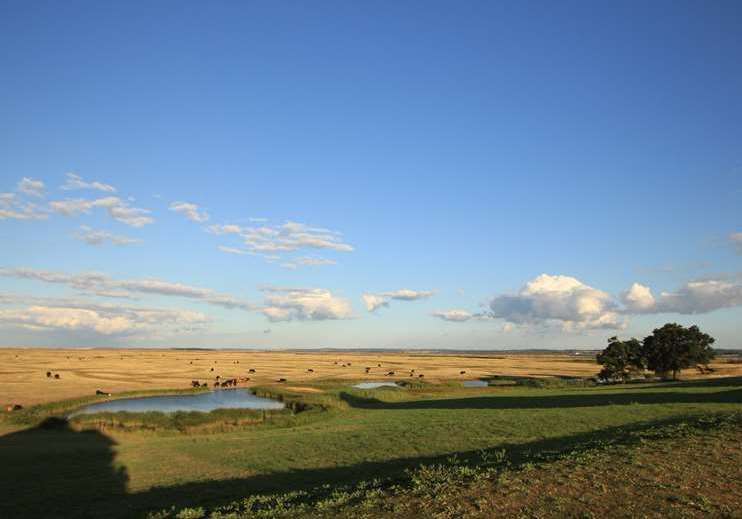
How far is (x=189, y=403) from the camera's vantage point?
62.8 meters

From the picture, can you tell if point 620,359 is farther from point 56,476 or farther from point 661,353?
point 56,476

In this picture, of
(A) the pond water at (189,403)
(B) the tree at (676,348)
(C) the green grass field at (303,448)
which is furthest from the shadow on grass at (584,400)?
(B) the tree at (676,348)

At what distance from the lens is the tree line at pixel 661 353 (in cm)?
7306

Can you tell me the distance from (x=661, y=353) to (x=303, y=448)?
219 feet

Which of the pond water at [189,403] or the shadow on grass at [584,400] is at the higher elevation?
the shadow on grass at [584,400]

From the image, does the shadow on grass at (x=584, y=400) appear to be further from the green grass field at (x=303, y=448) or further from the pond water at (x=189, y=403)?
the pond water at (x=189, y=403)

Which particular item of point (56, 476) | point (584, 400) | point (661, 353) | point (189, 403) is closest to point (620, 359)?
point (661, 353)

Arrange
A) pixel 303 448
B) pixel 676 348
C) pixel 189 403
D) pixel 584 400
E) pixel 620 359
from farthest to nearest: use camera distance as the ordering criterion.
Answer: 1. pixel 620 359
2. pixel 676 348
3. pixel 189 403
4. pixel 584 400
5. pixel 303 448

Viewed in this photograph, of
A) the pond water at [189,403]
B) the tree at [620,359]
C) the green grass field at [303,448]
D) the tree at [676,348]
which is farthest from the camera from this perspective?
the tree at [620,359]

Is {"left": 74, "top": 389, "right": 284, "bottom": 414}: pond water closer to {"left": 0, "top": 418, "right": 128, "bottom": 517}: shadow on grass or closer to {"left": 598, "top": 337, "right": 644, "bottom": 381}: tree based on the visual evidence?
{"left": 0, "top": 418, "right": 128, "bottom": 517}: shadow on grass

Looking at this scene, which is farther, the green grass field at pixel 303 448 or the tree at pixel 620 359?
the tree at pixel 620 359

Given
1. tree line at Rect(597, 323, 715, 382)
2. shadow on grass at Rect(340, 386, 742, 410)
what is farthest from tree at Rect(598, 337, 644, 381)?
shadow on grass at Rect(340, 386, 742, 410)

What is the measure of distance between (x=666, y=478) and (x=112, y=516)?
17.6 m

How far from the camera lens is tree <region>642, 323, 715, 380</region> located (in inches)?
2862
